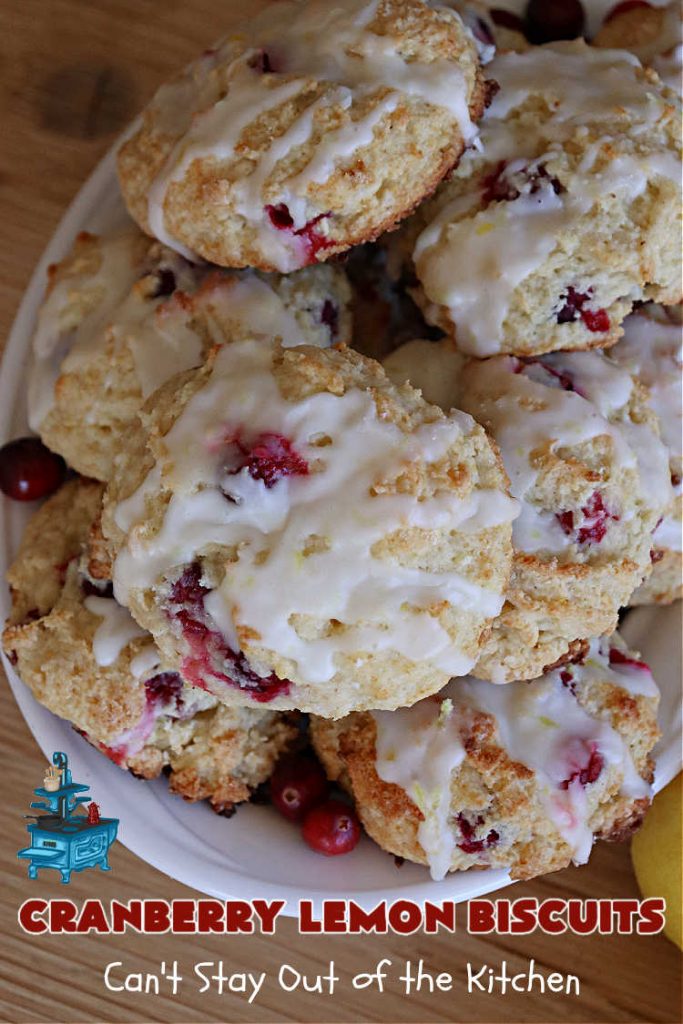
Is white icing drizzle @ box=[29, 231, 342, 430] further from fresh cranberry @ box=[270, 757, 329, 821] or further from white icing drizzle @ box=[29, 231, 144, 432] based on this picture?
fresh cranberry @ box=[270, 757, 329, 821]

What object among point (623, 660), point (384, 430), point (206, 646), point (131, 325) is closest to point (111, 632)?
point (206, 646)

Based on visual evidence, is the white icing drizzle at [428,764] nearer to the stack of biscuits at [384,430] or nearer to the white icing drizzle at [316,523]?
the stack of biscuits at [384,430]

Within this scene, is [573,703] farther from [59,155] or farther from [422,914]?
[59,155]

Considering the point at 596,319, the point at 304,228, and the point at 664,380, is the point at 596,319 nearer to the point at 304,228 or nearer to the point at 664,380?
the point at 664,380

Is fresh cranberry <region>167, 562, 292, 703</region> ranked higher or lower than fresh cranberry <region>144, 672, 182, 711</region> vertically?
higher

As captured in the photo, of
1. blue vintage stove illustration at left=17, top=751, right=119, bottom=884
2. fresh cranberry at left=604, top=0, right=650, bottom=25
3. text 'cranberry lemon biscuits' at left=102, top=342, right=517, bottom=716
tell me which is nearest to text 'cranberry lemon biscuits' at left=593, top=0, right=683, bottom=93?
fresh cranberry at left=604, top=0, right=650, bottom=25

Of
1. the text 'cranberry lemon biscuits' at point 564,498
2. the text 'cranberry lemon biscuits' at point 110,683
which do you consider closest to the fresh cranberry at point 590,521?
the text 'cranberry lemon biscuits' at point 564,498
